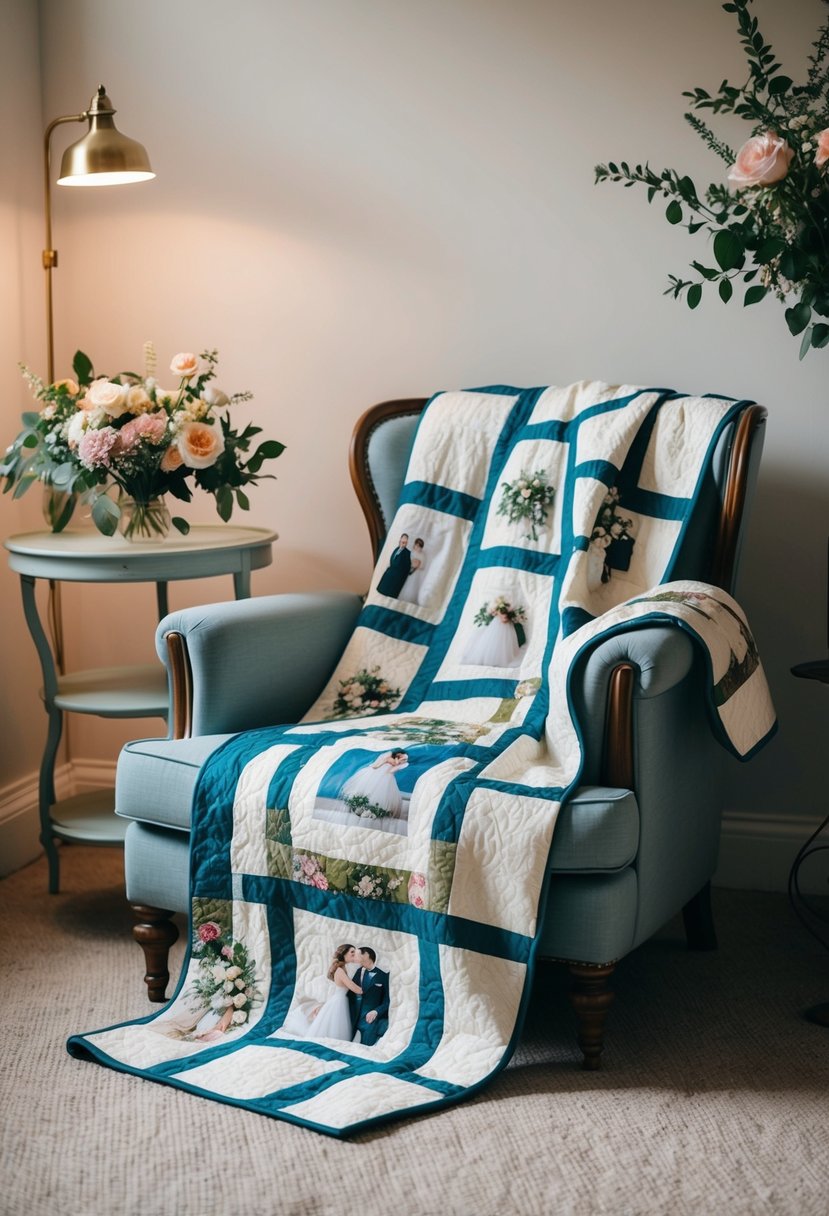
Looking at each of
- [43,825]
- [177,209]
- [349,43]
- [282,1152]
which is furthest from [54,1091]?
[349,43]

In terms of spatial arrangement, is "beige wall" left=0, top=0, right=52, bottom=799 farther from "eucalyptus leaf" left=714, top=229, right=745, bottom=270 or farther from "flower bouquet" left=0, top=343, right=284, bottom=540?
"eucalyptus leaf" left=714, top=229, right=745, bottom=270

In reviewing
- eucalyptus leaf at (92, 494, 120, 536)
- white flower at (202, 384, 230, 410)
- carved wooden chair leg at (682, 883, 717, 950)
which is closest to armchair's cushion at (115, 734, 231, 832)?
eucalyptus leaf at (92, 494, 120, 536)

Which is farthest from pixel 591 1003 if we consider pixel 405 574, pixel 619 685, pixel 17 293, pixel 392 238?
pixel 17 293

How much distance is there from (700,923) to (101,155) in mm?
1878

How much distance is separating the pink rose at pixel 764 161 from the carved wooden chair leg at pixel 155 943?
1.51 metres

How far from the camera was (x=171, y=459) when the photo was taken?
2322 mm

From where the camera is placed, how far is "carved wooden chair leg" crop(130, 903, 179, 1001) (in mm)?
2055

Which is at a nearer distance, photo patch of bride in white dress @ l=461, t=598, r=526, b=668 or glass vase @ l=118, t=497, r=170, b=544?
photo patch of bride in white dress @ l=461, t=598, r=526, b=668

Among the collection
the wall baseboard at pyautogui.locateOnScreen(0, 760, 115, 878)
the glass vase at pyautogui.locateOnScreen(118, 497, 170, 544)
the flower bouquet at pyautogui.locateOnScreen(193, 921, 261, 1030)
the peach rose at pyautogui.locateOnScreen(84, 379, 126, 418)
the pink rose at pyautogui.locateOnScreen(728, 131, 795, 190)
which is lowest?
the wall baseboard at pyautogui.locateOnScreen(0, 760, 115, 878)

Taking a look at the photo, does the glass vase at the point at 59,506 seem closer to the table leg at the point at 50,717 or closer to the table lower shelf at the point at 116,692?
the table leg at the point at 50,717

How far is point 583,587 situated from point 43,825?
1201 mm

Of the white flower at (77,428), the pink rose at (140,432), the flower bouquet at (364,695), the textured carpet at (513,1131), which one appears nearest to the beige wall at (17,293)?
the white flower at (77,428)

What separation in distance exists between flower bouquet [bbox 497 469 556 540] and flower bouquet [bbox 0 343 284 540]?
480 mm

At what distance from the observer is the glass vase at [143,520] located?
2.40 meters
